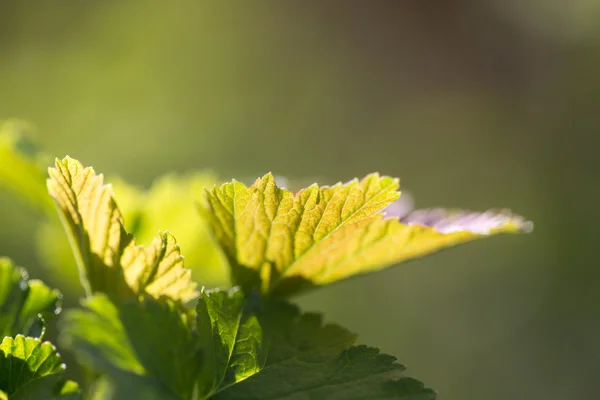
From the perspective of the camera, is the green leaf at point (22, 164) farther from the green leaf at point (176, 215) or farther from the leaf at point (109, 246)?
the leaf at point (109, 246)

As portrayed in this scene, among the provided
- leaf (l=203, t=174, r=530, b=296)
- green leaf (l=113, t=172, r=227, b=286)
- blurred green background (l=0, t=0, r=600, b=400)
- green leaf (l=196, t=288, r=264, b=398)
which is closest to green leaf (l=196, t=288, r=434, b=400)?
green leaf (l=196, t=288, r=264, b=398)

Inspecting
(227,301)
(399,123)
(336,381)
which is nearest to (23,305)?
(227,301)

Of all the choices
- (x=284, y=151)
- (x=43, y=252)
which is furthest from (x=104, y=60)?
(x=43, y=252)

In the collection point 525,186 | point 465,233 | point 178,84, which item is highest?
point 178,84

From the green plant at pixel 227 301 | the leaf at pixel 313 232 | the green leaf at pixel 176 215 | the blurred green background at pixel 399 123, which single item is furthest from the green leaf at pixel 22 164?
the blurred green background at pixel 399 123

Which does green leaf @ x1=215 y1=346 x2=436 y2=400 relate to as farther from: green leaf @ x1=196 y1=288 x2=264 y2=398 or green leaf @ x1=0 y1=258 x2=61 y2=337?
green leaf @ x1=0 y1=258 x2=61 y2=337

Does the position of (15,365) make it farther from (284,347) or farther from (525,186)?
(525,186)
